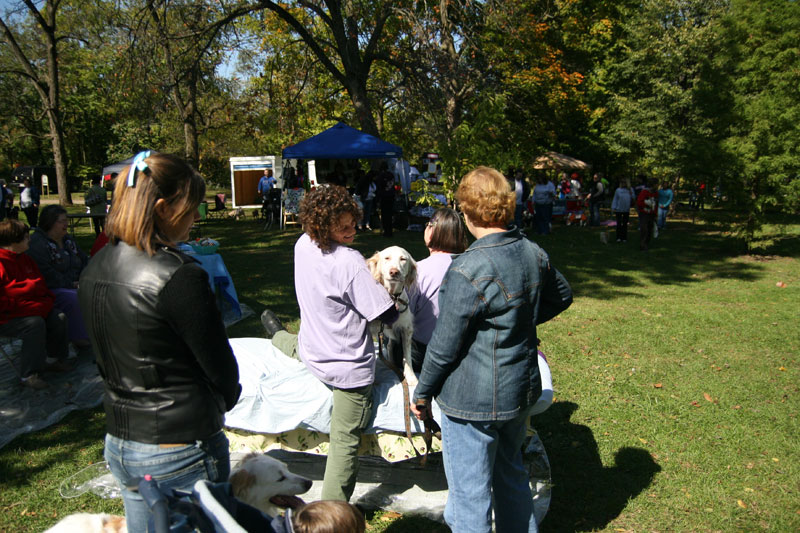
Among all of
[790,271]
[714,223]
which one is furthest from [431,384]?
[714,223]

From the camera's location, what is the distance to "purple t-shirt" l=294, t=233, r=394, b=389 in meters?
2.83

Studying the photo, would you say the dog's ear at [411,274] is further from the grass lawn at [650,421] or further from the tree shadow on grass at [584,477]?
the tree shadow on grass at [584,477]

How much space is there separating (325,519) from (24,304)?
4126 mm

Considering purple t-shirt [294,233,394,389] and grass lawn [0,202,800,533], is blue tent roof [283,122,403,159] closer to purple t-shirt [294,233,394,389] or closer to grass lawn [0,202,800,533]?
grass lawn [0,202,800,533]

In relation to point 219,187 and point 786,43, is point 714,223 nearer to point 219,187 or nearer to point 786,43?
point 786,43

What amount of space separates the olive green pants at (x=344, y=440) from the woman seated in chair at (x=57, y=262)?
141 inches

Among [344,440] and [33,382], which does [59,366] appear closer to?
[33,382]

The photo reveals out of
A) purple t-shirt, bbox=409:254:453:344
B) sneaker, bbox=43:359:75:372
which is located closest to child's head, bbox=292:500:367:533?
purple t-shirt, bbox=409:254:453:344

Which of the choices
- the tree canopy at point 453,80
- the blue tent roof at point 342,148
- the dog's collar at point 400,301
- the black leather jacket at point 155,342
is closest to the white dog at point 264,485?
the black leather jacket at point 155,342

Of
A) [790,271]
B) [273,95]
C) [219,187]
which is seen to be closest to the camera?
[790,271]

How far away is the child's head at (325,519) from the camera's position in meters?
1.97

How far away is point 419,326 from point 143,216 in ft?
6.81

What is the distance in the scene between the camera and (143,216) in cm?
166

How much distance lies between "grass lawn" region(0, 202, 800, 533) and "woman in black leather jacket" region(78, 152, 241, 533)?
1940mm
